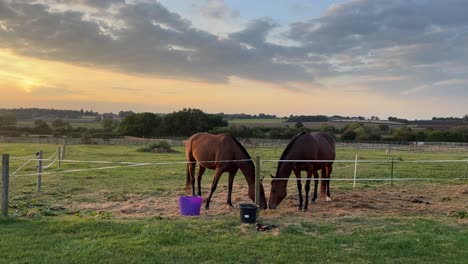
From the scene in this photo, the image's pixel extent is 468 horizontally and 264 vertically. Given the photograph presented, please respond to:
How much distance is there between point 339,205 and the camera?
9.75 m

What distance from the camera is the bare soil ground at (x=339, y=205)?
8727 millimetres

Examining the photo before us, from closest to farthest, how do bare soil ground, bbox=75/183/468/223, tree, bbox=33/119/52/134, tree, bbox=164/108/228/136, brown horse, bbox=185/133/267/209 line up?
bare soil ground, bbox=75/183/468/223, brown horse, bbox=185/133/267/209, tree, bbox=164/108/228/136, tree, bbox=33/119/52/134

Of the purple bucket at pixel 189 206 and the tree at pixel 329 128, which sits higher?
the tree at pixel 329 128

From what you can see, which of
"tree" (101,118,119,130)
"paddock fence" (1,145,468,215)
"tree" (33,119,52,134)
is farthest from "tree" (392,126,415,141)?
"tree" (33,119,52,134)

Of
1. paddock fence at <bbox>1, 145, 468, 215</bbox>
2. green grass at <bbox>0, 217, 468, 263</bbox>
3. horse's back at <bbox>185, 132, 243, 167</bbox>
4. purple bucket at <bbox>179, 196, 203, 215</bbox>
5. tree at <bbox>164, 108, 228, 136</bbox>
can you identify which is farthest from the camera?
tree at <bbox>164, 108, 228, 136</bbox>

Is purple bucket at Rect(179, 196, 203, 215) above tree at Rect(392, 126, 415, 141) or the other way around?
the other way around

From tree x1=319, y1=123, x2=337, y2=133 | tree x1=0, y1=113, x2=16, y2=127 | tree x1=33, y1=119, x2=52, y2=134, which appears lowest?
tree x1=33, y1=119, x2=52, y2=134

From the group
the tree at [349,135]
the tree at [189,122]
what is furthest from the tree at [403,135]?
the tree at [189,122]

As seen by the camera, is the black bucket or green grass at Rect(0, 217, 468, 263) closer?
green grass at Rect(0, 217, 468, 263)

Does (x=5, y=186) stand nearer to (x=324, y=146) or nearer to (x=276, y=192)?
(x=276, y=192)

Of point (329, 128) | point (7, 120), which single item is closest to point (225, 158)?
point (329, 128)

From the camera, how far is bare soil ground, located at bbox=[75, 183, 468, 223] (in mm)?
8727

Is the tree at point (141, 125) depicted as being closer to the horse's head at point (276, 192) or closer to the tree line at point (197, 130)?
the tree line at point (197, 130)

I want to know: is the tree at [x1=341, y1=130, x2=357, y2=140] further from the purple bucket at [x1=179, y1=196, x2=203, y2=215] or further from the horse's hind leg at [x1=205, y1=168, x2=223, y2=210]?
the purple bucket at [x1=179, y1=196, x2=203, y2=215]
